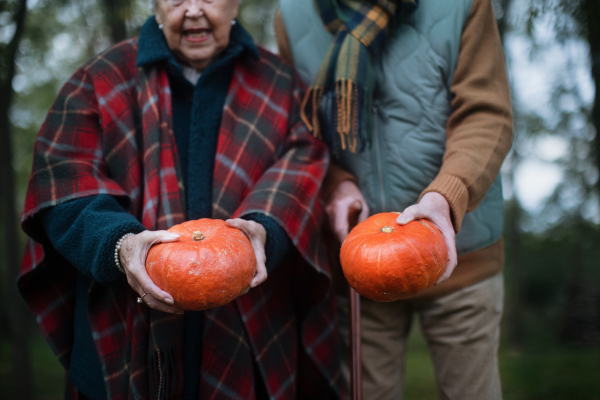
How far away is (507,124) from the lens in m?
2.12

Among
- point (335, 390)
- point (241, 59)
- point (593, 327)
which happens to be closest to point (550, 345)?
point (593, 327)

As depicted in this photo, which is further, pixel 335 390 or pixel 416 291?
pixel 335 390

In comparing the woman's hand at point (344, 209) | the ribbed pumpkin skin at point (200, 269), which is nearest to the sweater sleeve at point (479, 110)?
the woman's hand at point (344, 209)

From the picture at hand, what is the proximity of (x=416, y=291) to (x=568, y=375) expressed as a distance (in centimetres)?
614

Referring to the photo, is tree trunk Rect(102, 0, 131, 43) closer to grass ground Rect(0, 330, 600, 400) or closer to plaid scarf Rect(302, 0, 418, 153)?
plaid scarf Rect(302, 0, 418, 153)

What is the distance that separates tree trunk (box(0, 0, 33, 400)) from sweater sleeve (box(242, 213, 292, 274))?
7.82 ft

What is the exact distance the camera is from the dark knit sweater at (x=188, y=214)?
1741 millimetres

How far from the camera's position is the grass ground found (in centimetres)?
570

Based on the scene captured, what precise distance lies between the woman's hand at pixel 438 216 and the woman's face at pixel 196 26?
110cm

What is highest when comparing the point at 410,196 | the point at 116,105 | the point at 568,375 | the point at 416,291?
the point at 116,105

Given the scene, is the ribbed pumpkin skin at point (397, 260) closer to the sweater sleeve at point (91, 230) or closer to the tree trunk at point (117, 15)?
the sweater sleeve at point (91, 230)

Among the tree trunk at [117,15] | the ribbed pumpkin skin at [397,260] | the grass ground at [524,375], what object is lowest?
the grass ground at [524,375]

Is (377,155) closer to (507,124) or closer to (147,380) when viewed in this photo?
(507,124)

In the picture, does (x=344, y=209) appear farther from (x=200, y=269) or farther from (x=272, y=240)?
(x=200, y=269)
